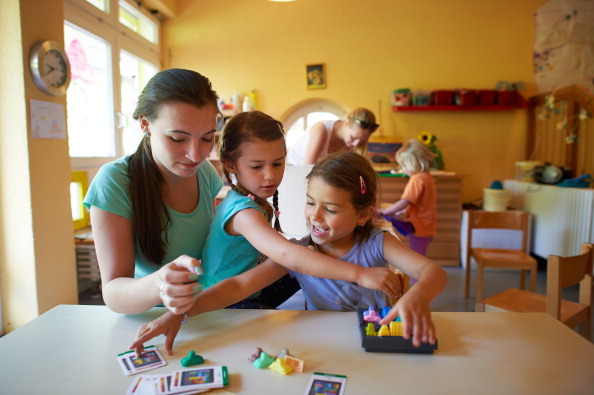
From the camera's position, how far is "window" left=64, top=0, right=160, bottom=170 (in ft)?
10.1

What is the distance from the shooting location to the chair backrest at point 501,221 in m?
2.79

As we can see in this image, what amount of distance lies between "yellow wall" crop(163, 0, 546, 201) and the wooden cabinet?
61 cm

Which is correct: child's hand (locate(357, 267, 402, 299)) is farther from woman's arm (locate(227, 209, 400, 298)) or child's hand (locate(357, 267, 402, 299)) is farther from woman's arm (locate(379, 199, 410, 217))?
woman's arm (locate(379, 199, 410, 217))

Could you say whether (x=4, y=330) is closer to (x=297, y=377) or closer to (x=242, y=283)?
(x=242, y=283)

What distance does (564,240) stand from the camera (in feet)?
10.9

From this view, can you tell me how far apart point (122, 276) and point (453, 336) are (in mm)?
790

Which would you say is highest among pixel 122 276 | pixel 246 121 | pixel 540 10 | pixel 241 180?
pixel 540 10

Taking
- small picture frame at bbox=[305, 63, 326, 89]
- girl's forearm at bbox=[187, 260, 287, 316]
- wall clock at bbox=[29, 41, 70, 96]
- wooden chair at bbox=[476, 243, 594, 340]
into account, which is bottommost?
wooden chair at bbox=[476, 243, 594, 340]

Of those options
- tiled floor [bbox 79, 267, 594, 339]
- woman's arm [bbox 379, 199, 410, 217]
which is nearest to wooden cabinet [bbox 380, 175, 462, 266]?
tiled floor [bbox 79, 267, 594, 339]

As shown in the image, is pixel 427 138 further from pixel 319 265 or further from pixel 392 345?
pixel 392 345

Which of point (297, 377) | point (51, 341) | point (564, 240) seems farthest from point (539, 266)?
point (51, 341)

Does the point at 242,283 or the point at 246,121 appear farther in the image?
the point at 246,121

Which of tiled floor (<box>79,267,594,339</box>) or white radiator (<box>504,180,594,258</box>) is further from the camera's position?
white radiator (<box>504,180,594,258</box>)

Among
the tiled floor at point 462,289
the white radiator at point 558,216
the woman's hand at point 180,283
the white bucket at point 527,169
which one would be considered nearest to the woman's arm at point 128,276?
the woman's hand at point 180,283
